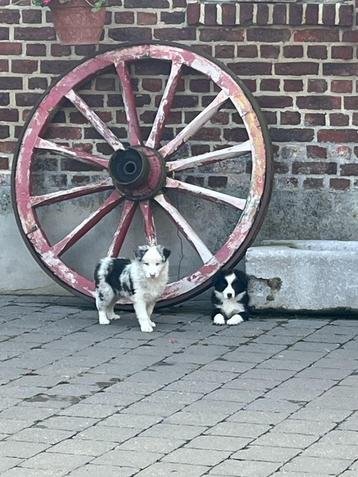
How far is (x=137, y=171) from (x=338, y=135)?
1.46 meters

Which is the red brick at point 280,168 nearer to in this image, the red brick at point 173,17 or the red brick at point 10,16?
the red brick at point 173,17

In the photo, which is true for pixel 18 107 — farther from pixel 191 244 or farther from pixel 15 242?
pixel 191 244

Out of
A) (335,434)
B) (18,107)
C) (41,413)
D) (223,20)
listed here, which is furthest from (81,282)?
(335,434)

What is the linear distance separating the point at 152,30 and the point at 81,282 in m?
1.91

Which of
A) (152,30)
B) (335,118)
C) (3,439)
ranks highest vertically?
(152,30)

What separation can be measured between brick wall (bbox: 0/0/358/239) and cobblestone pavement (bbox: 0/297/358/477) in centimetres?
102

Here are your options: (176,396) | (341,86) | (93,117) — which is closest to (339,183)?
(341,86)

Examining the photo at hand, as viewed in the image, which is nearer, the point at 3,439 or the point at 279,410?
the point at 3,439

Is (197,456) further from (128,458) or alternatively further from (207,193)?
(207,193)

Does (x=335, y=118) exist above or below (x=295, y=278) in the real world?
above

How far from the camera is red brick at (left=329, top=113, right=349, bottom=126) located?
9.47m

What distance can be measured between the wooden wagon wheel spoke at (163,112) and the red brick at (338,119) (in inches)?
44.3

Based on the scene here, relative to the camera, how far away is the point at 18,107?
9.97 metres

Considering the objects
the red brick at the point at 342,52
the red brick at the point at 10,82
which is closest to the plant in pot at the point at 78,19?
the red brick at the point at 10,82
